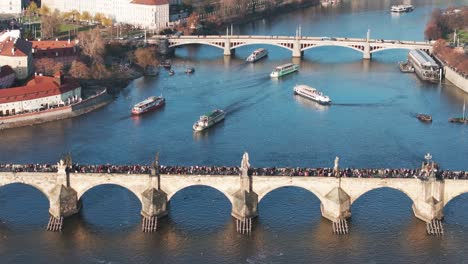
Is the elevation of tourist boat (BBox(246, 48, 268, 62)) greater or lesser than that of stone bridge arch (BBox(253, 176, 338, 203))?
greater

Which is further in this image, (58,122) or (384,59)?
(384,59)

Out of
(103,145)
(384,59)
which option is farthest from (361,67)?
(103,145)

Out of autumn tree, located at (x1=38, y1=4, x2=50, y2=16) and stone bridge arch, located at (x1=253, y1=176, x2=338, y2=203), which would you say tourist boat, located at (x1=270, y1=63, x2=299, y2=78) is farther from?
autumn tree, located at (x1=38, y1=4, x2=50, y2=16)

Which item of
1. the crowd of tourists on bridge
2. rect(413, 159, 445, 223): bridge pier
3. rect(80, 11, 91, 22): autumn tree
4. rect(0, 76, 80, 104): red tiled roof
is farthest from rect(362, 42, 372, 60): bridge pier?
rect(413, 159, 445, 223): bridge pier

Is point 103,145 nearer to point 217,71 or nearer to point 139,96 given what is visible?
point 139,96

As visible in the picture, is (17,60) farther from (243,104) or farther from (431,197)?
(431,197)

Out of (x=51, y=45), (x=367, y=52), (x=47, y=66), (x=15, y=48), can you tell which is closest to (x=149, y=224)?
(x=15, y=48)
